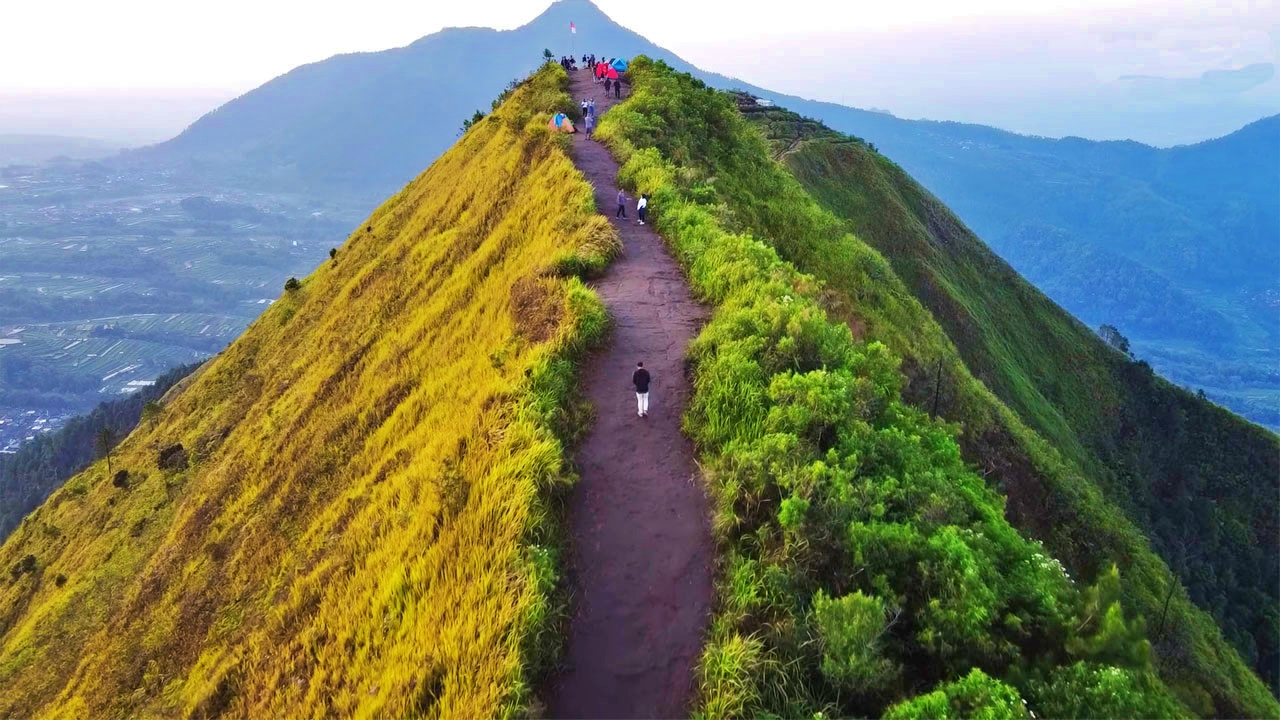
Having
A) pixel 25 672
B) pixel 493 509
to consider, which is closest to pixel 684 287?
pixel 493 509

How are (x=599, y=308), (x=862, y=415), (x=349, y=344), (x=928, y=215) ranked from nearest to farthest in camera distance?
(x=862, y=415), (x=599, y=308), (x=349, y=344), (x=928, y=215)

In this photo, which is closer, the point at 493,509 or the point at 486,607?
the point at 486,607

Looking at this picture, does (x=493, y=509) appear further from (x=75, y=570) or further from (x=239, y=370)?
(x=239, y=370)

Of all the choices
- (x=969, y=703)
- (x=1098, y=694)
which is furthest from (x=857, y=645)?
(x=1098, y=694)

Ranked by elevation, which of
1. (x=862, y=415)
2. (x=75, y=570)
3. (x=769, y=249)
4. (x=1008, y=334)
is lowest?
(x=75, y=570)

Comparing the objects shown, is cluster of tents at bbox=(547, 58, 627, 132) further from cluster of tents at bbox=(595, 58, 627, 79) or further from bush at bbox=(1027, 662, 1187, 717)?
bush at bbox=(1027, 662, 1187, 717)

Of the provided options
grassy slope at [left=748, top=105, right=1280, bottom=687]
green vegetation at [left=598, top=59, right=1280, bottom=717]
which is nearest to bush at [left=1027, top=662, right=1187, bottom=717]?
green vegetation at [left=598, top=59, right=1280, bottom=717]

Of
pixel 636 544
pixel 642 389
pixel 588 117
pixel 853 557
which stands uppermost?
pixel 588 117

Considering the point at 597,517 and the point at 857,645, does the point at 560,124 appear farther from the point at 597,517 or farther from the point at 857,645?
the point at 857,645
